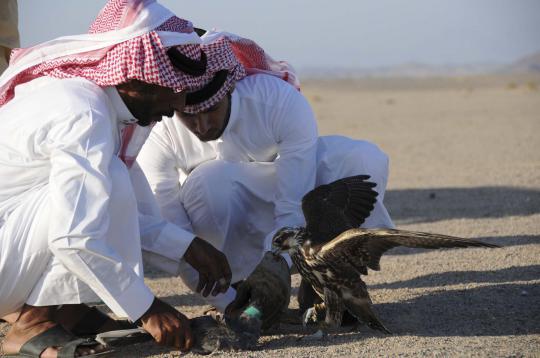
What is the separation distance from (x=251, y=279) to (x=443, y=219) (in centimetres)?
353

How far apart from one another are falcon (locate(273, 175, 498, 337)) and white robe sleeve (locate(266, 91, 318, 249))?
0.20 meters

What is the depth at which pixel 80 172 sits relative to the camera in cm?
316

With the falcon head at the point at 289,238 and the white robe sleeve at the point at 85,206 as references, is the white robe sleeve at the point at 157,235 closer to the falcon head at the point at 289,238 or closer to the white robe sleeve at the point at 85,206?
the falcon head at the point at 289,238

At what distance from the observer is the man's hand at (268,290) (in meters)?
3.79

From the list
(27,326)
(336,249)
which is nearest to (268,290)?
(336,249)

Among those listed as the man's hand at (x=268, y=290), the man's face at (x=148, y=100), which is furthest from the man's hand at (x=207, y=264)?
the man's face at (x=148, y=100)

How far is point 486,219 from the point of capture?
22.5ft

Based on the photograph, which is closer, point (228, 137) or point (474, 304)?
point (474, 304)

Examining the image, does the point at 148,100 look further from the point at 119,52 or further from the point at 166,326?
the point at 166,326

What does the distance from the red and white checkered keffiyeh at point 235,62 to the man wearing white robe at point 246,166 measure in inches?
4.3

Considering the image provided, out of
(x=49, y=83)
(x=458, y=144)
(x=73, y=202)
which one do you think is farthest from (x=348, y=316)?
(x=458, y=144)

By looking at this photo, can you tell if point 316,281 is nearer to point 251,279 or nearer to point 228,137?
point 251,279

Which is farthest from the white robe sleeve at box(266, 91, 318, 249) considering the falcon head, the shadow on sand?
the shadow on sand

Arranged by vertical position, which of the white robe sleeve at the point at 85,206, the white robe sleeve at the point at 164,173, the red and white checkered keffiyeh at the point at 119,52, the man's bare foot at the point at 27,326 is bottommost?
the man's bare foot at the point at 27,326
